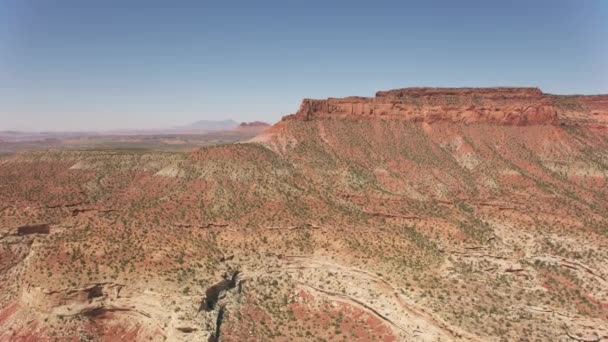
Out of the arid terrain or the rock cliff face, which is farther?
the rock cliff face

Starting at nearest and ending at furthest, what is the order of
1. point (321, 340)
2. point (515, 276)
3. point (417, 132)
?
1. point (321, 340)
2. point (515, 276)
3. point (417, 132)

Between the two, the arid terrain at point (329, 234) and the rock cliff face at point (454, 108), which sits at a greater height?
the rock cliff face at point (454, 108)

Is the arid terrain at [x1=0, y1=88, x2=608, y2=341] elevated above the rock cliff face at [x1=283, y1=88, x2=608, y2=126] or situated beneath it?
situated beneath

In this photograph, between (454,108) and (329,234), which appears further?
(454,108)

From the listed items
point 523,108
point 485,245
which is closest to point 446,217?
point 485,245

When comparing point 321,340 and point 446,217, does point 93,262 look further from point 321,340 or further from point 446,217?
point 446,217
